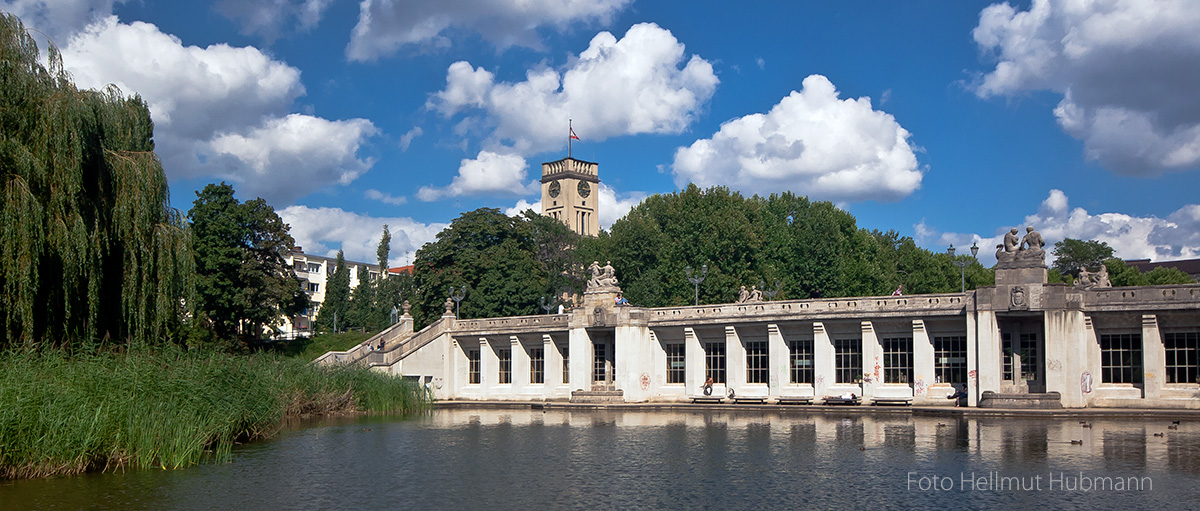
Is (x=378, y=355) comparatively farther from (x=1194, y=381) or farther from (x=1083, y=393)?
(x=1194, y=381)

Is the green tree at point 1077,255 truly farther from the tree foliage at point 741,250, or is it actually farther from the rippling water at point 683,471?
the rippling water at point 683,471

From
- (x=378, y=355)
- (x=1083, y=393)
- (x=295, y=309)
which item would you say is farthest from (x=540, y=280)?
(x=1083, y=393)

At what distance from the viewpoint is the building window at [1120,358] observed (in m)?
35.4

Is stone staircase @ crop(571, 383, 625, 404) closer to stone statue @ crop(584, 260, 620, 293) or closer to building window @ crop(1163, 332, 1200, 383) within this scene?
stone statue @ crop(584, 260, 620, 293)

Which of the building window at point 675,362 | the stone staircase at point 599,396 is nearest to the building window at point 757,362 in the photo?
the building window at point 675,362

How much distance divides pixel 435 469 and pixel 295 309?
140ft

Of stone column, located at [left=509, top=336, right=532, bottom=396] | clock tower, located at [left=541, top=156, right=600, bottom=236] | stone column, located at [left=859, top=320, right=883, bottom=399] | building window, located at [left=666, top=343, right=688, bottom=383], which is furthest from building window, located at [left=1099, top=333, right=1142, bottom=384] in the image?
clock tower, located at [left=541, top=156, right=600, bottom=236]

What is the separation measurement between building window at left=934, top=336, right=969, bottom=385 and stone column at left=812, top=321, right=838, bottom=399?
423 centimetres

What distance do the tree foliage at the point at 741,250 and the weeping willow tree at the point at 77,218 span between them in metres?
41.4

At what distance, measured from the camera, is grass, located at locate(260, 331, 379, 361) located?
65875mm

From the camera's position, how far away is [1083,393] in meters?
35.1

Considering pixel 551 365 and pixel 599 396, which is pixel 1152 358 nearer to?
pixel 599 396

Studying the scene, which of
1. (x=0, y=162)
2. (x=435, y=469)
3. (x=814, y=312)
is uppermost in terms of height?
(x=0, y=162)

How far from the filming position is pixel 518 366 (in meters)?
51.6
